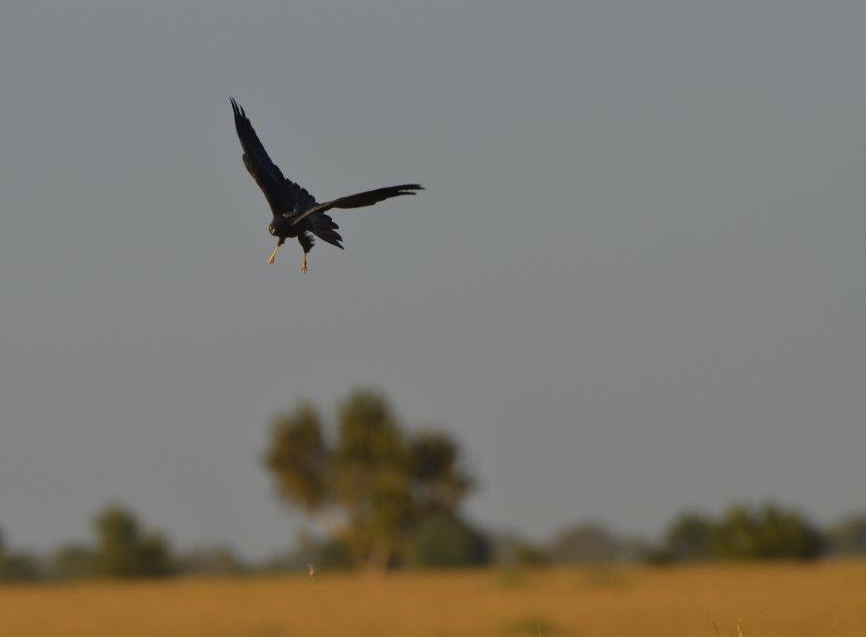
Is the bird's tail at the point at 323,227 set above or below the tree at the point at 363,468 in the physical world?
below

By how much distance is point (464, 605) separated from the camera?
96.0 feet

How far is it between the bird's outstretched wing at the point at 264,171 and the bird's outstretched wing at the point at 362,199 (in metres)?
0.30

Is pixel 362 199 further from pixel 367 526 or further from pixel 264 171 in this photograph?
pixel 367 526

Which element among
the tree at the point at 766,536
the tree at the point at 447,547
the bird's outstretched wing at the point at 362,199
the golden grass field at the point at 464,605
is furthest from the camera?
the tree at the point at 447,547

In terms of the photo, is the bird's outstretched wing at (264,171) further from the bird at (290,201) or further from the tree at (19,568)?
the tree at (19,568)

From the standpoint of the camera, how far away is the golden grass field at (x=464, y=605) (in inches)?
912

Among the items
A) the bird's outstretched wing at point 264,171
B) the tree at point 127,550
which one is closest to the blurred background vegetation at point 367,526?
the tree at point 127,550

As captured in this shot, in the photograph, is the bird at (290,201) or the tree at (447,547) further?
the tree at (447,547)

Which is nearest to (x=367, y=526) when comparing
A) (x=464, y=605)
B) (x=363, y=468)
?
(x=363, y=468)

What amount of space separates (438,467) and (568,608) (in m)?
28.6

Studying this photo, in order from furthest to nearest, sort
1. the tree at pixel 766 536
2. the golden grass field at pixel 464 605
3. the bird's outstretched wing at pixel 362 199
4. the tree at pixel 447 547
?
1. the tree at pixel 447 547
2. the tree at pixel 766 536
3. the golden grass field at pixel 464 605
4. the bird's outstretched wing at pixel 362 199

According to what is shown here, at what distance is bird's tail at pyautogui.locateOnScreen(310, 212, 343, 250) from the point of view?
28.3 ft

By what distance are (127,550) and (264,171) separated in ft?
140

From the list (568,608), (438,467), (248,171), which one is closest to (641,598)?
(568,608)
